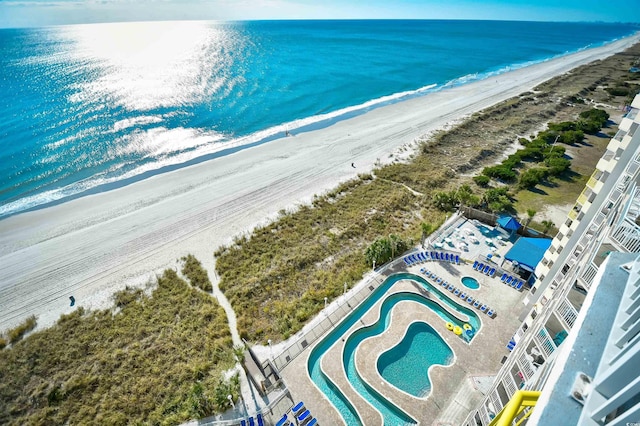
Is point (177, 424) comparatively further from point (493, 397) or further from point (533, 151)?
point (533, 151)

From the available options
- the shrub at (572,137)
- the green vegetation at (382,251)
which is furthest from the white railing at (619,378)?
the shrub at (572,137)

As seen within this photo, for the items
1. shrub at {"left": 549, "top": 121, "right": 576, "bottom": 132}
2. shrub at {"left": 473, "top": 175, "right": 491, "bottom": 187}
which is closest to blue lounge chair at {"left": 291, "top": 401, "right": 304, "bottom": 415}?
shrub at {"left": 473, "top": 175, "right": 491, "bottom": 187}

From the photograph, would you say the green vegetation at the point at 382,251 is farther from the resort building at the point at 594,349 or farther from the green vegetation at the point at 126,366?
the resort building at the point at 594,349

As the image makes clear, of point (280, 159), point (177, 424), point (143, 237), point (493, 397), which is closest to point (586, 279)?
point (493, 397)

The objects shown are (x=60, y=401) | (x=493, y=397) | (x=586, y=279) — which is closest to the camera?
(x=586, y=279)

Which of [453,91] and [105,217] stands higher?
[453,91]
